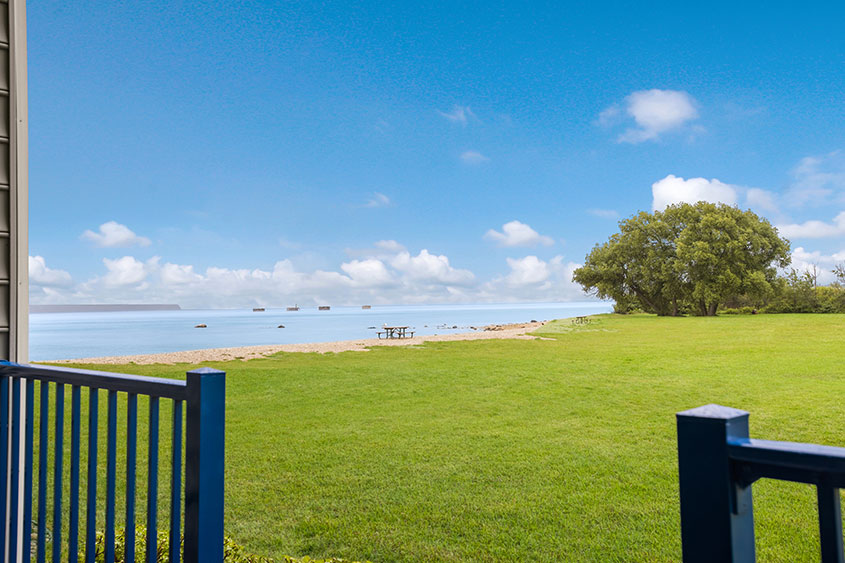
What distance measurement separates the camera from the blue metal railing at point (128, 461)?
4.38 ft

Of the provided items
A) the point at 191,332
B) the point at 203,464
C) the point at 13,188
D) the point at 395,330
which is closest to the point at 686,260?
the point at 395,330

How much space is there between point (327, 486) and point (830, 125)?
55584mm

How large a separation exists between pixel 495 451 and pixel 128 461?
449 centimetres

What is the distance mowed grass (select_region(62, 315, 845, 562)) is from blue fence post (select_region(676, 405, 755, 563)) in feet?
9.31

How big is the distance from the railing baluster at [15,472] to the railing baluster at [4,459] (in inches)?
0.8

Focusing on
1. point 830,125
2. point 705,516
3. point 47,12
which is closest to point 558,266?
point 830,125

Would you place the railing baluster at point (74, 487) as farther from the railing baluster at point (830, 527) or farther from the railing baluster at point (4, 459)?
the railing baluster at point (830, 527)

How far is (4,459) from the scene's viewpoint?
214 cm

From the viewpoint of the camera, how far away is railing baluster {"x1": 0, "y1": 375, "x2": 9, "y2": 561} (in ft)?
6.77

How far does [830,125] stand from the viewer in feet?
152

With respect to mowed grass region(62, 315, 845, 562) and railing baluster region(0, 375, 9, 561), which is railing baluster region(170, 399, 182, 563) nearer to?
railing baluster region(0, 375, 9, 561)

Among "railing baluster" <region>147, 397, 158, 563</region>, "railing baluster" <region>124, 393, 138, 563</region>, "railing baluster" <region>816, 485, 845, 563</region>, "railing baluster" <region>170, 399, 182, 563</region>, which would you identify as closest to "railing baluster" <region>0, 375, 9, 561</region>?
"railing baluster" <region>124, 393, 138, 563</region>

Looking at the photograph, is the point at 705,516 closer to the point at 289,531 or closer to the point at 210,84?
the point at 289,531

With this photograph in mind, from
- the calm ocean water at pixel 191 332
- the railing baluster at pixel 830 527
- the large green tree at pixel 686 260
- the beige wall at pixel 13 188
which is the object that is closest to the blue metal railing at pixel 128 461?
the beige wall at pixel 13 188
